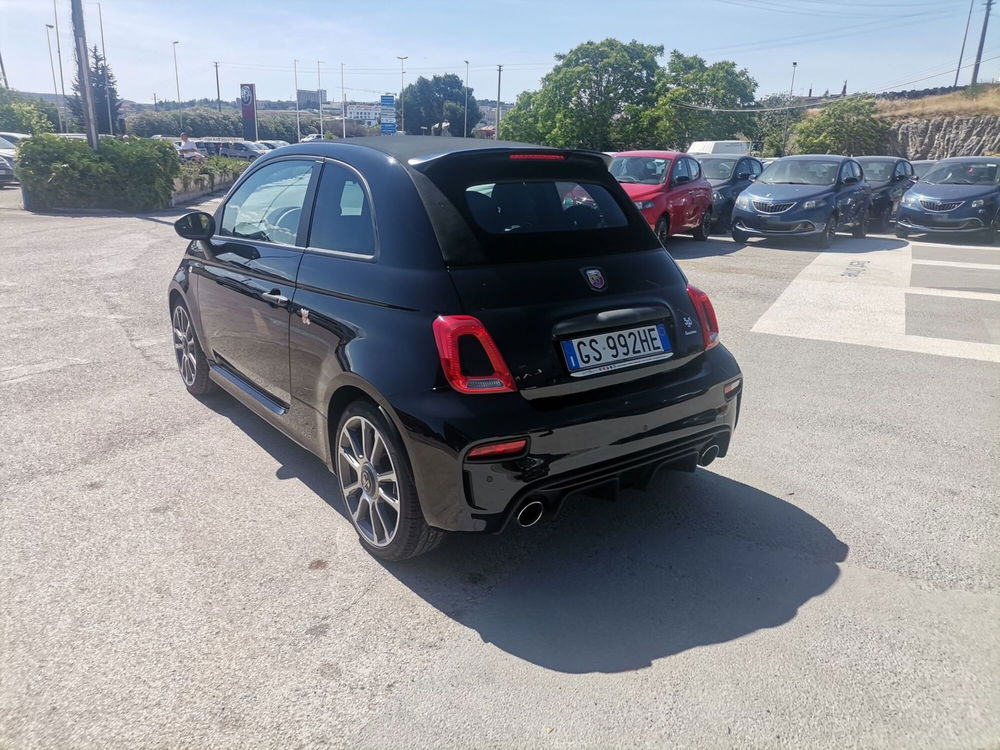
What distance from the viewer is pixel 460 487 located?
9.46 ft

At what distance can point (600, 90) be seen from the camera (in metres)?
67.1

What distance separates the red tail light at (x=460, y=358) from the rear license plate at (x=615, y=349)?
0.30 meters

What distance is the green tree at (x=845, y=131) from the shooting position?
53.2 m

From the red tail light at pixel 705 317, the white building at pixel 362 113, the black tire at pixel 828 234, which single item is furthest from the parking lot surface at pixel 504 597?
the white building at pixel 362 113

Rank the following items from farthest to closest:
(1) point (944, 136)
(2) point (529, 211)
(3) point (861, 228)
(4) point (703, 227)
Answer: (1) point (944, 136), (3) point (861, 228), (4) point (703, 227), (2) point (529, 211)

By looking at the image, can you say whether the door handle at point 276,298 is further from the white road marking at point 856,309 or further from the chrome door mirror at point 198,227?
the white road marking at point 856,309

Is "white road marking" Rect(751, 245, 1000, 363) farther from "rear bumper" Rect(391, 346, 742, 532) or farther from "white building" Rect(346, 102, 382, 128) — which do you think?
"white building" Rect(346, 102, 382, 128)

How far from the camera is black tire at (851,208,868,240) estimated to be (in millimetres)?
15984

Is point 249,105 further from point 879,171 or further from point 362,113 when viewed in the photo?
point 879,171

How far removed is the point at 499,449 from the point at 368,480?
787 millimetres

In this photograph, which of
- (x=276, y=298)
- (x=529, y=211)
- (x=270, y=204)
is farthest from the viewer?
(x=270, y=204)

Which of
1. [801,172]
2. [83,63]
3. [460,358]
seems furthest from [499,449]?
[83,63]

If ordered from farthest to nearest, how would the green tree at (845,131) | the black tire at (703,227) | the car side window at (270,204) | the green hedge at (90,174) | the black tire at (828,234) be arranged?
the green tree at (845,131)
the green hedge at (90,174)
the black tire at (703,227)
the black tire at (828,234)
the car side window at (270,204)

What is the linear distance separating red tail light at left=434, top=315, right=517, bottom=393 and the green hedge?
60.7 feet
